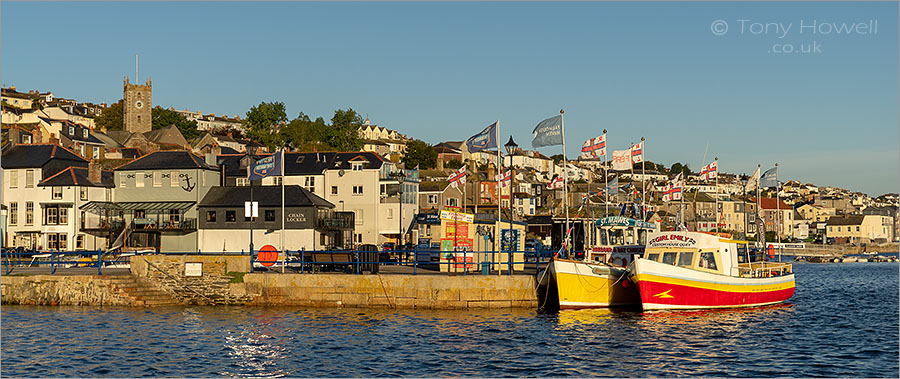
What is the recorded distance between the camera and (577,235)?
5519 centimetres

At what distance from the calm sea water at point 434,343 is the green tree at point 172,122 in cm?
13159

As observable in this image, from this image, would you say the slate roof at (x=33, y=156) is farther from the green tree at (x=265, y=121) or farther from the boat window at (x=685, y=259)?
the green tree at (x=265, y=121)

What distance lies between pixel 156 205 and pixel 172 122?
99064mm

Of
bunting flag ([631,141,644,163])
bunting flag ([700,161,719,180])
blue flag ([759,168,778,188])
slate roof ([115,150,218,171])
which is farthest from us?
slate roof ([115,150,218,171])

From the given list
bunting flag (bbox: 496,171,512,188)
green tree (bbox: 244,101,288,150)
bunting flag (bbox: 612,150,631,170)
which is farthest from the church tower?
bunting flag (bbox: 612,150,631,170)

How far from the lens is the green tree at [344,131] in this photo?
6053 inches

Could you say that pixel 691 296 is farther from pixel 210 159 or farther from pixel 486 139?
pixel 210 159

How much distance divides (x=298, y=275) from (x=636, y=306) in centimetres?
1602

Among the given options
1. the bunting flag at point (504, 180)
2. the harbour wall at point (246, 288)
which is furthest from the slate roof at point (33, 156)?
the bunting flag at point (504, 180)

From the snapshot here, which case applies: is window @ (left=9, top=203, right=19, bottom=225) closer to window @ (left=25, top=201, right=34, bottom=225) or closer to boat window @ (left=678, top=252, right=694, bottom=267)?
window @ (left=25, top=201, right=34, bottom=225)

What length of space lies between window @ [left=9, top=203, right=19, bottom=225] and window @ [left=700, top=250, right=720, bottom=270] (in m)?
60.9

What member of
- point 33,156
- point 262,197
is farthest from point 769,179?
point 33,156

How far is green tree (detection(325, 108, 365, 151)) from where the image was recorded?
154 m

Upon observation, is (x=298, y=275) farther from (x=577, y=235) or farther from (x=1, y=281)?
(x=577, y=235)
